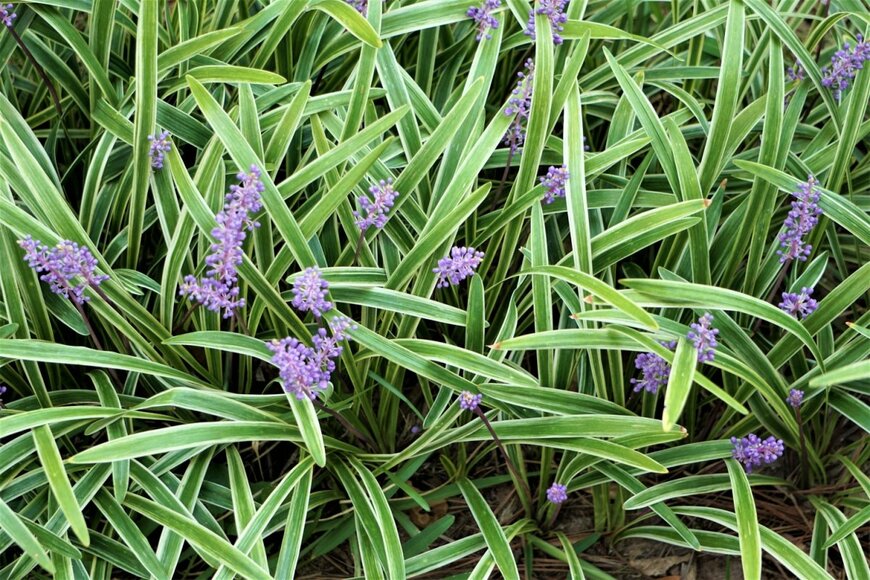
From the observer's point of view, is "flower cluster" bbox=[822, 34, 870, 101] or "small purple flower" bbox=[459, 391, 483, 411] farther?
"flower cluster" bbox=[822, 34, 870, 101]

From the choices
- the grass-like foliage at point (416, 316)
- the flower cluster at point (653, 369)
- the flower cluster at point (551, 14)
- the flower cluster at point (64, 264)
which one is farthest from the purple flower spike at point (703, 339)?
the flower cluster at point (64, 264)

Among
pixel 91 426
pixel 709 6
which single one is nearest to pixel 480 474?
pixel 91 426

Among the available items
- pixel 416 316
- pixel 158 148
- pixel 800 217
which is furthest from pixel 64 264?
pixel 800 217

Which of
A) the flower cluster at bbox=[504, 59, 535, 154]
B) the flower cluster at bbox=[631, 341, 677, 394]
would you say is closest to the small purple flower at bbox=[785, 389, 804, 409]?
the flower cluster at bbox=[631, 341, 677, 394]

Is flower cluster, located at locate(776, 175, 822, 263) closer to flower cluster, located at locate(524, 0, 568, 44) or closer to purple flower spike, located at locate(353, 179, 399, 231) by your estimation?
flower cluster, located at locate(524, 0, 568, 44)

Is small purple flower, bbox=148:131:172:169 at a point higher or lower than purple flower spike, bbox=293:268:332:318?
higher

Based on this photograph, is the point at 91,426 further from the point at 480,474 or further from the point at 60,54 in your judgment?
the point at 60,54
